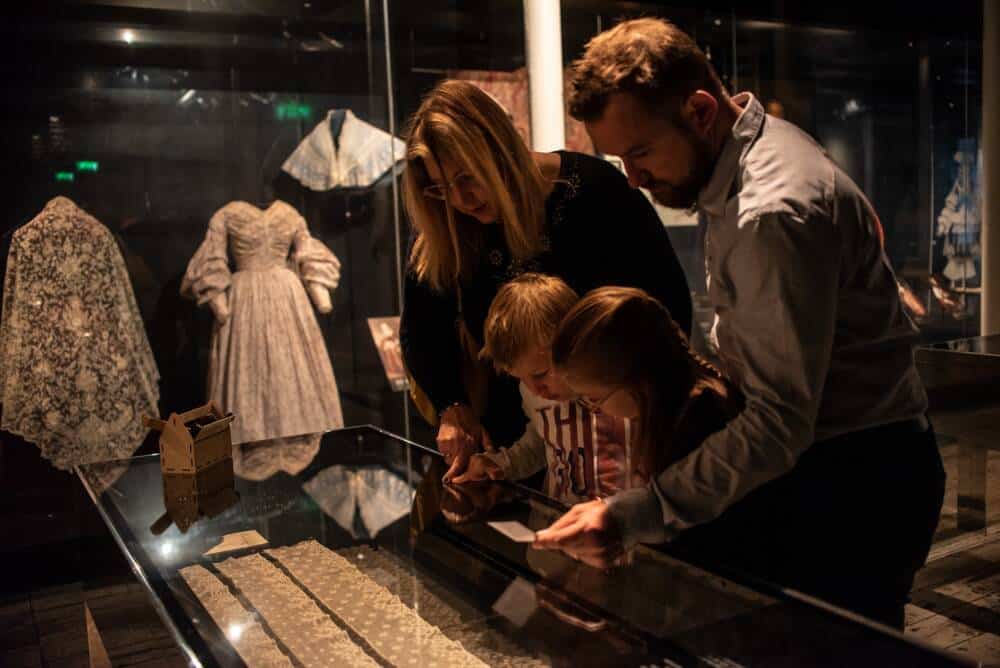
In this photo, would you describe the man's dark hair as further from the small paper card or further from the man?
the small paper card

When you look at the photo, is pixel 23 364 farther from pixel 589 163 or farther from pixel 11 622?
pixel 589 163

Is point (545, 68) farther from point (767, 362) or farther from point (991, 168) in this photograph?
point (767, 362)

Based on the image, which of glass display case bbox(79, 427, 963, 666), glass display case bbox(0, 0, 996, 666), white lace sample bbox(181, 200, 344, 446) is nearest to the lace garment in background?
glass display case bbox(0, 0, 996, 666)

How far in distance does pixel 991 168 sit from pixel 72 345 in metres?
4.32

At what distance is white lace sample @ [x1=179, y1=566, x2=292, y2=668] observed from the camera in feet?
3.63

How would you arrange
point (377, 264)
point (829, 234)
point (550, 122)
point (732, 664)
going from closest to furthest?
point (732, 664) → point (829, 234) → point (550, 122) → point (377, 264)

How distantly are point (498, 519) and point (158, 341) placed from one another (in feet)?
9.50

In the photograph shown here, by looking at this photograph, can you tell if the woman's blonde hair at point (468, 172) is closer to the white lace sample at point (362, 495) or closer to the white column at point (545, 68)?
the white lace sample at point (362, 495)

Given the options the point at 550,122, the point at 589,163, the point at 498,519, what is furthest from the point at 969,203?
the point at 498,519

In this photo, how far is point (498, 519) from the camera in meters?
1.54

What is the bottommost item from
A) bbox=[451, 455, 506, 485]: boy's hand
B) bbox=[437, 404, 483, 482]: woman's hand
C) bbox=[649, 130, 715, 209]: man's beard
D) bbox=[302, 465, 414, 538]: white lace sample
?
bbox=[302, 465, 414, 538]: white lace sample

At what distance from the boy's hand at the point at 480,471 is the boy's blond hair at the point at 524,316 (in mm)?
252

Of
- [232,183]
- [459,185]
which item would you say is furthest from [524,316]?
[232,183]

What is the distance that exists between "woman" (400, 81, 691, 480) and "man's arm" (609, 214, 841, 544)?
650mm
